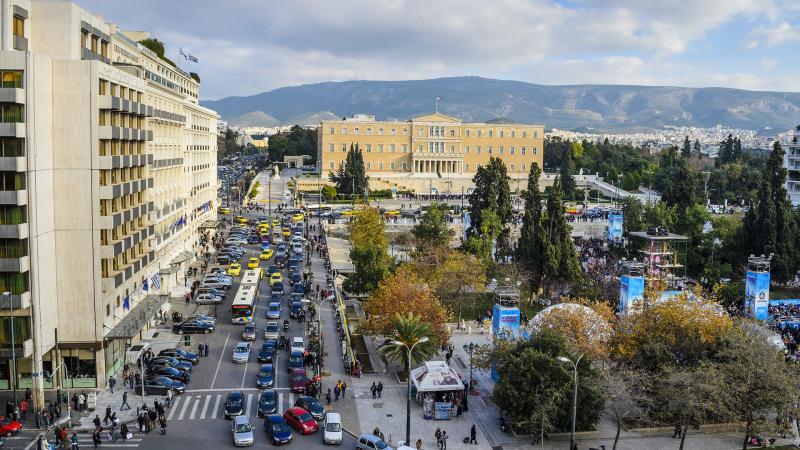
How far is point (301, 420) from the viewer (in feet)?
103

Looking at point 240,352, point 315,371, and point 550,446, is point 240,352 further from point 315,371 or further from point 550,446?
point 550,446

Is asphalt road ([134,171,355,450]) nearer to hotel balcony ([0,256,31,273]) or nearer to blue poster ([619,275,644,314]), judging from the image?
hotel balcony ([0,256,31,273])

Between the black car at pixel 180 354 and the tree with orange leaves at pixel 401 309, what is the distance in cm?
981

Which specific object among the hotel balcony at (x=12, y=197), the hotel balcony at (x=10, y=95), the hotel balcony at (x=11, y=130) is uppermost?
the hotel balcony at (x=10, y=95)

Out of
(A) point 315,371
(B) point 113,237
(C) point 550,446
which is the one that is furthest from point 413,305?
(B) point 113,237

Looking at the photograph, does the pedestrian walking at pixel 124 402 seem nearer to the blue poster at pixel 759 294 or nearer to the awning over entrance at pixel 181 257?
the awning over entrance at pixel 181 257

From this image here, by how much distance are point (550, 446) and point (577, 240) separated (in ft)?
182

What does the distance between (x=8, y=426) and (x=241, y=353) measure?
13.0 m

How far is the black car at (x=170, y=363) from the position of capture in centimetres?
3762

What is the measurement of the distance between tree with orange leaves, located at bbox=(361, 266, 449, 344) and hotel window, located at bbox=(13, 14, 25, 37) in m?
23.0

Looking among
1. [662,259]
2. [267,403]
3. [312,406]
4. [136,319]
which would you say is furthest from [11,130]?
[662,259]

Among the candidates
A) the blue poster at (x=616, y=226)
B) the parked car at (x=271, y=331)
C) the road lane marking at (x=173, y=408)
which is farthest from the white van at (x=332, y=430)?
the blue poster at (x=616, y=226)

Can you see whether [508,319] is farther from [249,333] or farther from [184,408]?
[184,408]

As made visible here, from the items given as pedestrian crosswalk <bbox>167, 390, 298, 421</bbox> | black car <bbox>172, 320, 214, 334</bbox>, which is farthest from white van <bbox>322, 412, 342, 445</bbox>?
black car <bbox>172, 320, 214, 334</bbox>
